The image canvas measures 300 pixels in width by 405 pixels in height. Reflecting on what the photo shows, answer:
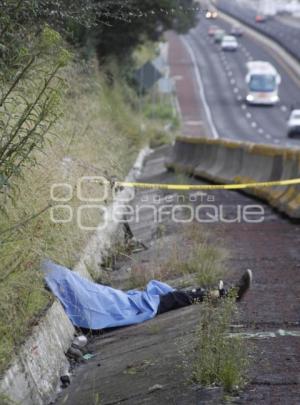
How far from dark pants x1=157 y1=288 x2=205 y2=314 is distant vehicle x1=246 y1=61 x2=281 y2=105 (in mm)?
61039

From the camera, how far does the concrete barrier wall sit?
56.9ft

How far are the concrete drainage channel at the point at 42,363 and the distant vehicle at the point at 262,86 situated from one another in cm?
6252

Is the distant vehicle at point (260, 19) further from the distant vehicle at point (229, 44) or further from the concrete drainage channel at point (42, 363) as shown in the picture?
the concrete drainage channel at point (42, 363)

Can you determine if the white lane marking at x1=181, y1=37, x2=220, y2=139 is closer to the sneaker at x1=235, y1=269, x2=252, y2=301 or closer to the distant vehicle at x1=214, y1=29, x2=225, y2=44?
the distant vehicle at x1=214, y1=29, x2=225, y2=44

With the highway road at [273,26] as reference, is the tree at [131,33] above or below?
above

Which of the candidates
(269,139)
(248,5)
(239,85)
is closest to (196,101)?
(239,85)

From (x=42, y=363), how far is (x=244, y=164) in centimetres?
1435

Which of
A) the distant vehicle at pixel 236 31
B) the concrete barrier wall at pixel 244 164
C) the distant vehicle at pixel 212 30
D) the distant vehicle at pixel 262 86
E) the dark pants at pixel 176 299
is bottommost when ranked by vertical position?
the distant vehicle at pixel 212 30

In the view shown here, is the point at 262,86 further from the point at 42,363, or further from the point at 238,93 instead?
the point at 42,363

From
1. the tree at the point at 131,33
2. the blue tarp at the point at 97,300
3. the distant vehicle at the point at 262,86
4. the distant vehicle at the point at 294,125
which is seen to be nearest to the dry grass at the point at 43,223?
the blue tarp at the point at 97,300

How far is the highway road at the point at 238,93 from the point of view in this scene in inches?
2393

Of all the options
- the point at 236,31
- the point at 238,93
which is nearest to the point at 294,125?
the point at 238,93

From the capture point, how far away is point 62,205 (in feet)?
35.0

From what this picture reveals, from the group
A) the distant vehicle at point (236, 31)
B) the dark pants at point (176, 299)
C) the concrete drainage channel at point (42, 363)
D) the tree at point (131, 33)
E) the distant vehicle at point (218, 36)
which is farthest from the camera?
the distant vehicle at point (236, 31)
